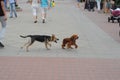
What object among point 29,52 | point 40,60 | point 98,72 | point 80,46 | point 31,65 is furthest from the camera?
point 80,46

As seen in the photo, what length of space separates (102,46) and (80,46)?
70 centimetres

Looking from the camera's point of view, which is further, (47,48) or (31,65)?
(47,48)

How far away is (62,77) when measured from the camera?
8.05 metres

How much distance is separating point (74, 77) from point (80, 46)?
4237 mm

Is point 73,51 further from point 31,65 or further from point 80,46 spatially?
point 31,65

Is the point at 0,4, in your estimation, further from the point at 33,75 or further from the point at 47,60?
the point at 33,75

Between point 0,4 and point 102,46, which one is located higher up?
point 0,4

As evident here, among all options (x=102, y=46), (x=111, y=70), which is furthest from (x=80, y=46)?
(x=111, y=70)

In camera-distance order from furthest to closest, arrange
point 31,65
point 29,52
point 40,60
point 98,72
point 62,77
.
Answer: point 29,52
point 40,60
point 31,65
point 98,72
point 62,77

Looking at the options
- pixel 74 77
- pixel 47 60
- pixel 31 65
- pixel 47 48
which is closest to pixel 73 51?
pixel 47 48

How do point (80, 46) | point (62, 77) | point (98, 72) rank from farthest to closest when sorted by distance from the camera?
point (80, 46)
point (98, 72)
point (62, 77)

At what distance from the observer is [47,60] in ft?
32.3

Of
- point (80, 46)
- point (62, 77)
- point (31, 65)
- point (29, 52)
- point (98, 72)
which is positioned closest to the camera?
point (62, 77)

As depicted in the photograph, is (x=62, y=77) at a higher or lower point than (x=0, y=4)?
lower
